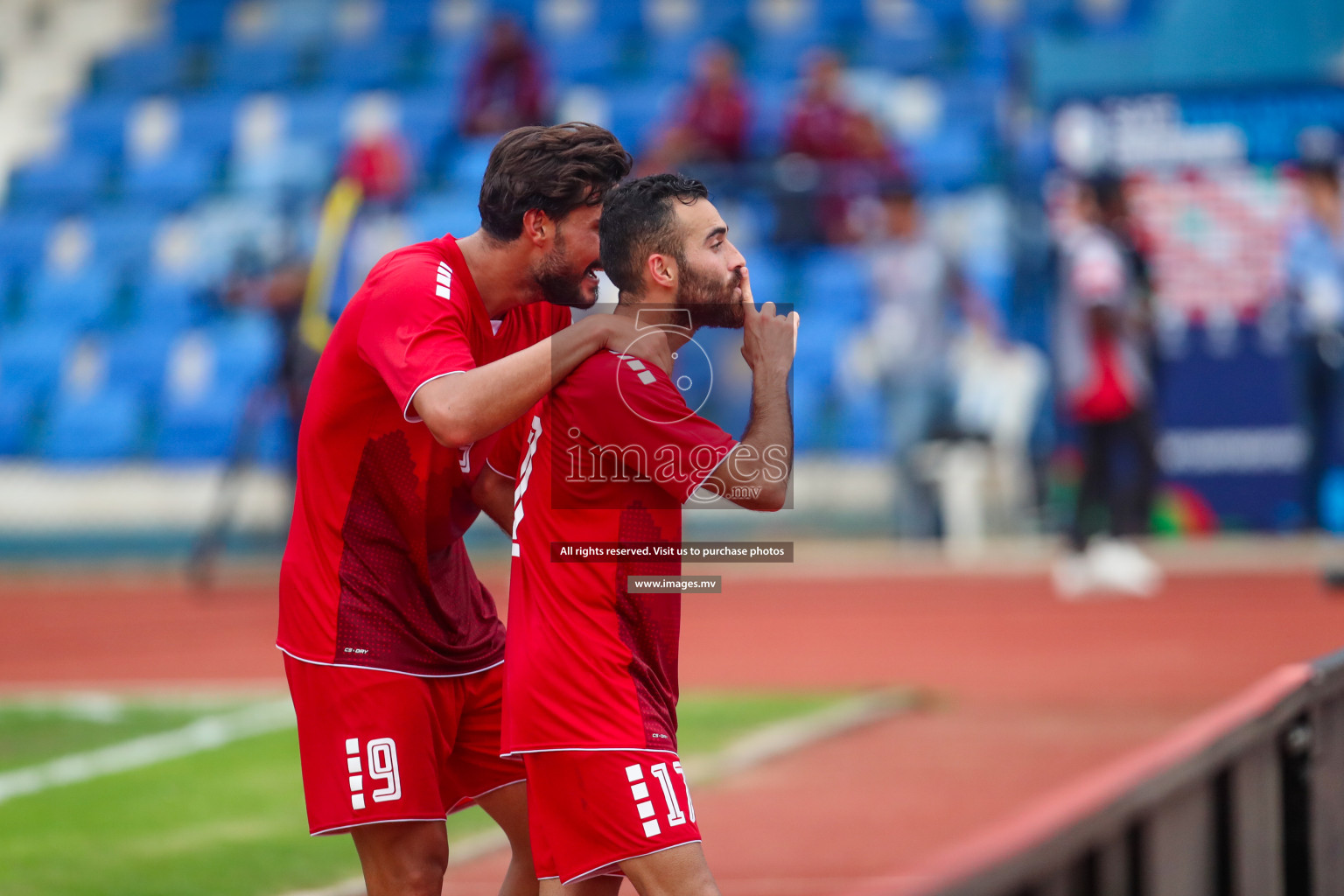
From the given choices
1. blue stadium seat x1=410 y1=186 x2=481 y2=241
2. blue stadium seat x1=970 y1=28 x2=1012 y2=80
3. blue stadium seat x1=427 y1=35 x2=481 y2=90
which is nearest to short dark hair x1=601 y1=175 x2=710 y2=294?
blue stadium seat x1=410 y1=186 x2=481 y2=241

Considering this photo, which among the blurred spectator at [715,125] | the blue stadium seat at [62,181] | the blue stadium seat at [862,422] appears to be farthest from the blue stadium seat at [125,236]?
the blue stadium seat at [862,422]

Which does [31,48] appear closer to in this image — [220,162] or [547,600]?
[220,162]

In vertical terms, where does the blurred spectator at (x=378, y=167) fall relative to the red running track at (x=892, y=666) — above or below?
above

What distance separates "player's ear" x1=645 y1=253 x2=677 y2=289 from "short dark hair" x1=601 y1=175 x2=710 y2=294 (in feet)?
0.03

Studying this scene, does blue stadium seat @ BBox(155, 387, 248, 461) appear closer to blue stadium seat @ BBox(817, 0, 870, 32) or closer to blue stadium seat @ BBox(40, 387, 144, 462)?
blue stadium seat @ BBox(40, 387, 144, 462)

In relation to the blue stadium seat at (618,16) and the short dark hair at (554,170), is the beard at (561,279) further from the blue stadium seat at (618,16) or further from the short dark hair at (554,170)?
the blue stadium seat at (618,16)

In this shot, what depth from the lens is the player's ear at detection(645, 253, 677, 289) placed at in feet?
9.60

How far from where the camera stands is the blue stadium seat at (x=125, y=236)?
1848 cm

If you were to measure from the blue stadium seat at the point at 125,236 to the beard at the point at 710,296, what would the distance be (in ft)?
55.1

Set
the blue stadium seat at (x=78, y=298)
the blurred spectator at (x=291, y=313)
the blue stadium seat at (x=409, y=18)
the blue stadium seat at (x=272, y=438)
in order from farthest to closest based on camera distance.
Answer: the blue stadium seat at (x=409, y=18) < the blue stadium seat at (x=78, y=298) < the blue stadium seat at (x=272, y=438) < the blurred spectator at (x=291, y=313)

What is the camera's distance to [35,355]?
1767 centimetres

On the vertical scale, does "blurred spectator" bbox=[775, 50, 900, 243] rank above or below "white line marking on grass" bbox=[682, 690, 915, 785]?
above

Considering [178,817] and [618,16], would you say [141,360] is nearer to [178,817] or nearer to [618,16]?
[618,16]

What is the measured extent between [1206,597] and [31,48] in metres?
18.9
